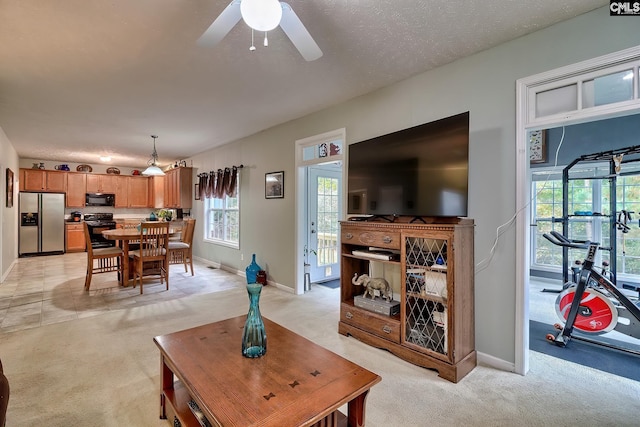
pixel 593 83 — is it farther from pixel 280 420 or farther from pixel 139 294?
pixel 139 294

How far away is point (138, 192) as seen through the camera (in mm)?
8906

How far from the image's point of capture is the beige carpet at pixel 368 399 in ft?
5.78

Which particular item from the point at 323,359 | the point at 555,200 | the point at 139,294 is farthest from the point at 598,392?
the point at 139,294

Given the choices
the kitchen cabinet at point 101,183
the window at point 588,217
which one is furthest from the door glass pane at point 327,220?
the kitchen cabinet at point 101,183

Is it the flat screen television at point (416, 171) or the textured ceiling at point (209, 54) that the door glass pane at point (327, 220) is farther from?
the flat screen television at point (416, 171)

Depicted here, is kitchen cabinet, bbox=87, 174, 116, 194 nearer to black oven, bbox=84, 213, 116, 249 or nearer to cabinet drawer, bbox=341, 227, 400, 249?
black oven, bbox=84, 213, 116, 249

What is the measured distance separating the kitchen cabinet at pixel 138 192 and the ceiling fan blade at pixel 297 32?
8810 millimetres

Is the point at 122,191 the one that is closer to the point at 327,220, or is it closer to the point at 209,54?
the point at 327,220

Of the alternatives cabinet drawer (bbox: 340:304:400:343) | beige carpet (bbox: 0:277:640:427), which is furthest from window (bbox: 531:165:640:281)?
cabinet drawer (bbox: 340:304:400:343)

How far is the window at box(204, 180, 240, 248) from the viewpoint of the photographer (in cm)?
592

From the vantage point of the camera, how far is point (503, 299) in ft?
7.72

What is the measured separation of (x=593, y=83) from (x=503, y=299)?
64.9 inches

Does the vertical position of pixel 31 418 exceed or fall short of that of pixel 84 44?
it falls short

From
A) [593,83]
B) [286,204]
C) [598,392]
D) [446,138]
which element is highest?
[593,83]
